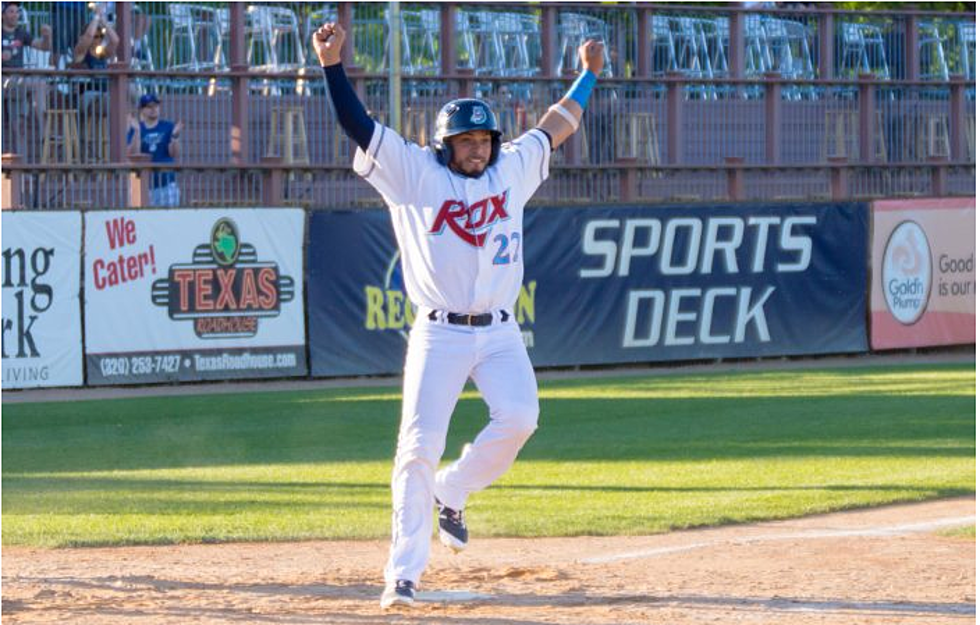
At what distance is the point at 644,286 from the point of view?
2192 centimetres

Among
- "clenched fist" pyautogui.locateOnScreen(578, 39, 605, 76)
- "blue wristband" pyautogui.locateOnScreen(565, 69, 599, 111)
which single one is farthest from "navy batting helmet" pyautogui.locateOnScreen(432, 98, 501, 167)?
"clenched fist" pyautogui.locateOnScreen(578, 39, 605, 76)

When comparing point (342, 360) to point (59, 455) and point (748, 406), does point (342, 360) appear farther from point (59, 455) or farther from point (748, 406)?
point (59, 455)

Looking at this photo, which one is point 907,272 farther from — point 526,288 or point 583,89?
point 583,89

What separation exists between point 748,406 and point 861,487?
5.47 meters

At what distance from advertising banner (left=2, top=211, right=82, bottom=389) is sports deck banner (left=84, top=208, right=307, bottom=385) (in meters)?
0.18

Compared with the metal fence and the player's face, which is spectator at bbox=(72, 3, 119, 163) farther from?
the player's face

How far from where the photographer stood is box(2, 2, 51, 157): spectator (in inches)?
758

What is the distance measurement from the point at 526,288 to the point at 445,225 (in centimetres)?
1445

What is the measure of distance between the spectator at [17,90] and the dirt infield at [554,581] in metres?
11.4

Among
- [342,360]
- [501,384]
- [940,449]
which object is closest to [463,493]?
[501,384]

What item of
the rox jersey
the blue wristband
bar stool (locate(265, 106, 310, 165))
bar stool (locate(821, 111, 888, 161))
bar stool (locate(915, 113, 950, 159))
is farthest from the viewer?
bar stool (locate(915, 113, 950, 159))

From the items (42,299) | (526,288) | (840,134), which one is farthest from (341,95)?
(840,134)

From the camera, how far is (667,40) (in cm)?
2378

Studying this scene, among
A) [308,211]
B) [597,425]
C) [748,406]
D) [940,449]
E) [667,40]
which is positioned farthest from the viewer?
[667,40]
